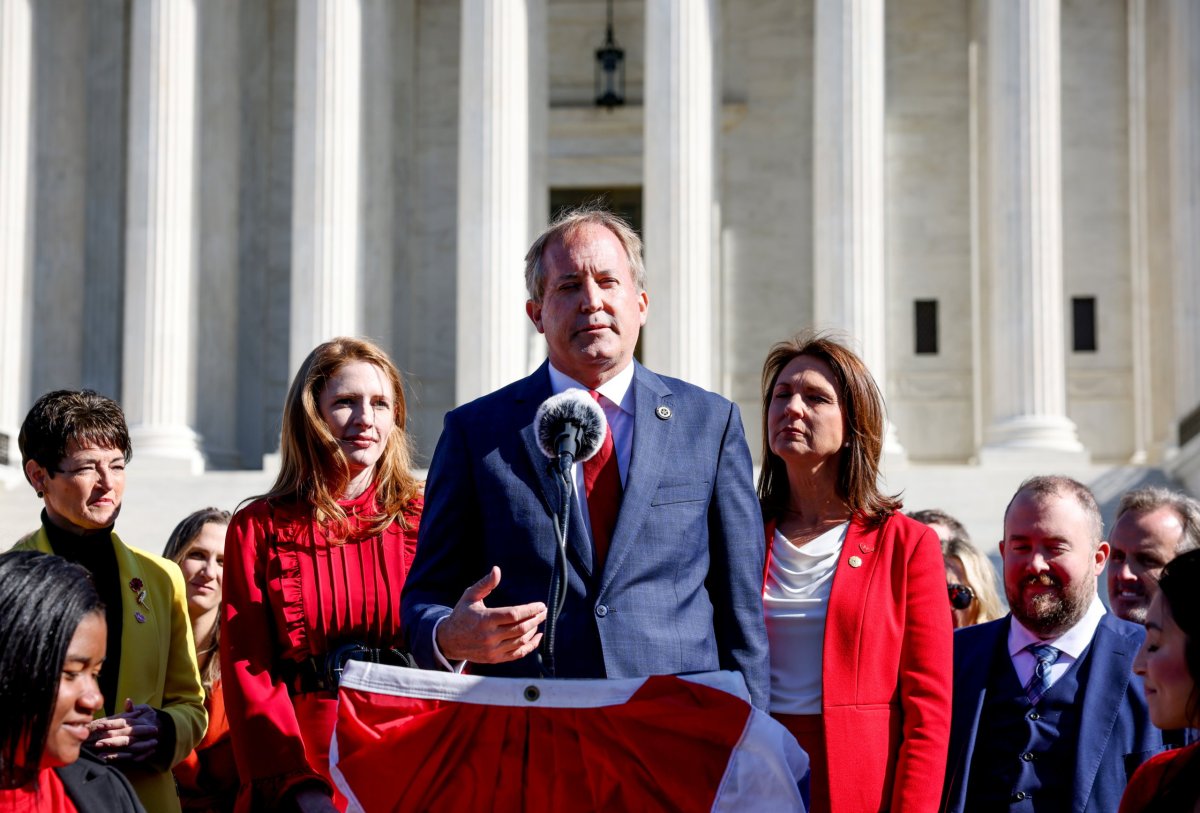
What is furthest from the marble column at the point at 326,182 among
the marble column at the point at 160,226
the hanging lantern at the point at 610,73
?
the hanging lantern at the point at 610,73

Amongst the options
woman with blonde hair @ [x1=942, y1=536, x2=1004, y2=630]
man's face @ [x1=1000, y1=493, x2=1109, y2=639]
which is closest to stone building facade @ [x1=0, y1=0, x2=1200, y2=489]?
woman with blonde hair @ [x1=942, y1=536, x2=1004, y2=630]

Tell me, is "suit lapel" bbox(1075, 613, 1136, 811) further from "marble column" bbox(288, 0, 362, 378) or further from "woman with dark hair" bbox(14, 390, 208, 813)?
"marble column" bbox(288, 0, 362, 378)

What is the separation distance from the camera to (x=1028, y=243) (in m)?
32.3

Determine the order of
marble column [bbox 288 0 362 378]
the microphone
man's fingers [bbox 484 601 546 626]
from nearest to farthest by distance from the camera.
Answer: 1. man's fingers [bbox 484 601 546 626]
2. the microphone
3. marble column [bbox 288 0 362 378]

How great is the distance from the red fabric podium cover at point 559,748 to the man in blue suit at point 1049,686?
2603mm

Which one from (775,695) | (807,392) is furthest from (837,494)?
(775,695)

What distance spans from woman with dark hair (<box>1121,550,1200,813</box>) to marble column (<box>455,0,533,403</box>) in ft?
89.6

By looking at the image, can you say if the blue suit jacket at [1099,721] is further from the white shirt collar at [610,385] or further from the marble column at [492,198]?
the marble column at [492,198]

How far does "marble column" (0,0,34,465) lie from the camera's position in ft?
111

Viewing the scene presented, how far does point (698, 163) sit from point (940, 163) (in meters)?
9.26

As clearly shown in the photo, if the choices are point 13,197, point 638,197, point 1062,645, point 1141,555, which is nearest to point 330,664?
point 1062,645

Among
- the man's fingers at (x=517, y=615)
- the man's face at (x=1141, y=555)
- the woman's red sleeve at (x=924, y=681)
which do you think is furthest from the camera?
the man's face at (x=1141, y=555)

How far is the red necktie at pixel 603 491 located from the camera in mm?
6323

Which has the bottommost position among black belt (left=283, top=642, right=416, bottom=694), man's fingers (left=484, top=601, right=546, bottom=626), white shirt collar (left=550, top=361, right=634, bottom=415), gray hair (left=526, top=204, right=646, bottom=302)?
black belt (left=283, top=642, right=416, bottom=694)
